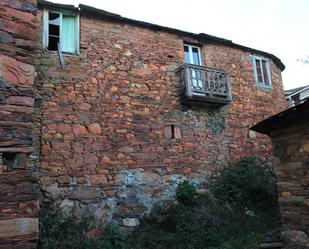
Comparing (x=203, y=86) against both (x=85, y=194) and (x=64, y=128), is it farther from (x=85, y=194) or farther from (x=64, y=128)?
(x=85, y=194)

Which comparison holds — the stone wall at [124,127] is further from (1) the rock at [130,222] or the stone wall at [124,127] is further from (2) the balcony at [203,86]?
(2) the balcony at [203,86]

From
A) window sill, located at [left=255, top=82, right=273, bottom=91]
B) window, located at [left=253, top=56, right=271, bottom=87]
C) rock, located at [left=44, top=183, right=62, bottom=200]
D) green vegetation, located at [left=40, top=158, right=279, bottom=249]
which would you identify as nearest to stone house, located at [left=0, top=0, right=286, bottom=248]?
rock, located at [left=44, top=183, right=62, bottom=200]

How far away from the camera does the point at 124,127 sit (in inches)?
317

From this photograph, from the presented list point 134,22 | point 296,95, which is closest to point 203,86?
point 134,22

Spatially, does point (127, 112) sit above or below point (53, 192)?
above

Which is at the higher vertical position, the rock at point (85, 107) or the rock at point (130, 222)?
the rock at point (85, 107)

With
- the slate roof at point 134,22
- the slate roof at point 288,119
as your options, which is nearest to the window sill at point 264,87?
the slate roof at point 134,22

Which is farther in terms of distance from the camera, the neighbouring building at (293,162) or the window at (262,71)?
the window at (262,71)

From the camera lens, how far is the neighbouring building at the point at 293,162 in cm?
483

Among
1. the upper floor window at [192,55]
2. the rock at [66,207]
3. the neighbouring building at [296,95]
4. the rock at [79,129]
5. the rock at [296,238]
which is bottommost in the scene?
the rock at [296,238]

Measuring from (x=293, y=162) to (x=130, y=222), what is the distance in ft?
13.7

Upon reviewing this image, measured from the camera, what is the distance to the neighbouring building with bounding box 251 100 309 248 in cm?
483

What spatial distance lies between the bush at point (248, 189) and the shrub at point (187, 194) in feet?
2.64

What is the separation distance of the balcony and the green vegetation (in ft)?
7.03
